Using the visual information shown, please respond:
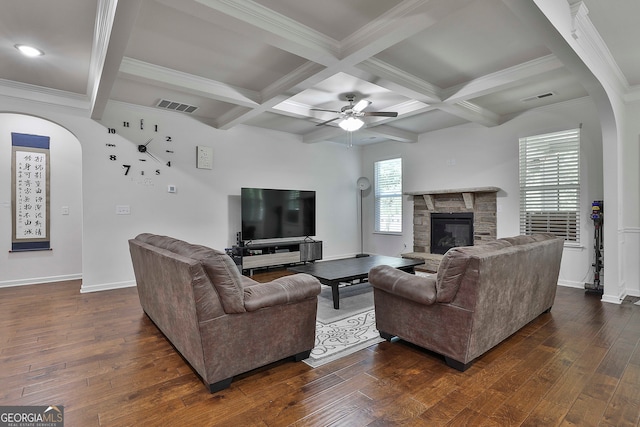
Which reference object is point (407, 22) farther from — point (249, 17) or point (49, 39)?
point (49, 39)

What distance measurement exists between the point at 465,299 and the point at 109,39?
3.28m

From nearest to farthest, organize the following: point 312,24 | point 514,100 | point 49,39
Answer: point 312,24, point 49,39, point 514,100

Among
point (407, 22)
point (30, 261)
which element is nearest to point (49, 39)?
point (407, 22)

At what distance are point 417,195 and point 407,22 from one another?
14.5 ft

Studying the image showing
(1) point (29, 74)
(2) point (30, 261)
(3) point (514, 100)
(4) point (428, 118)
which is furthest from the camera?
(4) point (428, 118)

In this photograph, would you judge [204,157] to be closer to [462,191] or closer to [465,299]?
[462,191]

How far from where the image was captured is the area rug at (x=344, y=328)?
2539mm

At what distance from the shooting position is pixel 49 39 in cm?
299

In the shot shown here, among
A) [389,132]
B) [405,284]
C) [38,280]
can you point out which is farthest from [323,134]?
[38,280]

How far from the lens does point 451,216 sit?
598 cm

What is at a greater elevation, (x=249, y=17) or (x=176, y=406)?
(x=249, y=17)

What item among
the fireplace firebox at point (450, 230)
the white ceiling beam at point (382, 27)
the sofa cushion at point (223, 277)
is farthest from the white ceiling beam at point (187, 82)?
the fireplace firebox at point (450, 230)

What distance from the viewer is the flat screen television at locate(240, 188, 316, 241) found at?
566 centimetres
